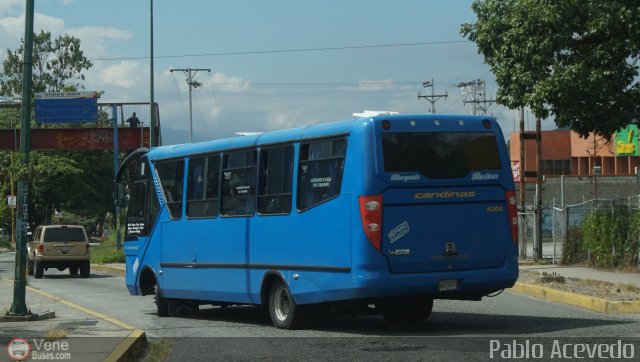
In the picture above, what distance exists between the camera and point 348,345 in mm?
11133

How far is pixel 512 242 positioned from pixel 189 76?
6245 cm

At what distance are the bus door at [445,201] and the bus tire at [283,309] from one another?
69.9 inches

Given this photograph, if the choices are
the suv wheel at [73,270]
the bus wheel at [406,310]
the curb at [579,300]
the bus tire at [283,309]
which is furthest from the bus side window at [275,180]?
the suv wheel at [73,270]

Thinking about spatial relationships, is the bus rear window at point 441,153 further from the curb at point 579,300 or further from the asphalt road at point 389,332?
the curb at point 579,300

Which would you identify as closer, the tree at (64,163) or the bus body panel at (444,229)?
the bus body panel at (444,229)

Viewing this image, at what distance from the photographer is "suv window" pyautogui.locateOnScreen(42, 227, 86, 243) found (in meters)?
32.7

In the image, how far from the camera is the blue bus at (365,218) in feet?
38.8

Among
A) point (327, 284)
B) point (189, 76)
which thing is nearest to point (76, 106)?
point (189, 76)

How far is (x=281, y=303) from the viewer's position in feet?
43.8

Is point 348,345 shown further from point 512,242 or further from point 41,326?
point 41,326

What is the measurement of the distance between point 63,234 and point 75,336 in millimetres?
22389

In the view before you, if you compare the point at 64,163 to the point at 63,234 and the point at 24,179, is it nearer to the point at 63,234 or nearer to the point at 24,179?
the point at 63,234

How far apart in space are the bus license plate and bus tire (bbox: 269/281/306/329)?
1.98 m

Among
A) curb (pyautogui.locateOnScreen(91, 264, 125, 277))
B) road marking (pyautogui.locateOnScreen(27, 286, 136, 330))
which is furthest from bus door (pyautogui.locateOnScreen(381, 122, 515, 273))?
curb (pyautogui.locateOnScreen(91, 264, 125, 277))
